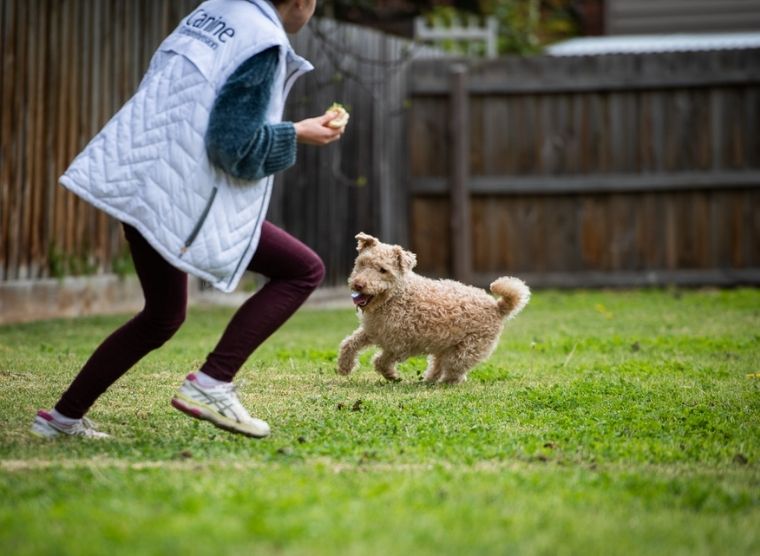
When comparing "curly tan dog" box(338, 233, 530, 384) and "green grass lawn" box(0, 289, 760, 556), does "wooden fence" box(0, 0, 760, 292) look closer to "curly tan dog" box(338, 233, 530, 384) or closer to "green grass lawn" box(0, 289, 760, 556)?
"green grass lawn" box(0, 289, 760, 556)

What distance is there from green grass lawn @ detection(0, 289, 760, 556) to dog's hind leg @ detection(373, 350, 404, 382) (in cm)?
7

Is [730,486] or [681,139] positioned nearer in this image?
[730,486]

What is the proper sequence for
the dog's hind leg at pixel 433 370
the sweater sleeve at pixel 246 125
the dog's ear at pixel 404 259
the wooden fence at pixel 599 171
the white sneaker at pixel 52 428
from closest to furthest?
1. the sweater sleeve at pixel 246 125
2. the white sneaker at pixel 52 428
3. the dog's ear at pixel 404 259
4. the dog's hind leg at pixel 433 370
5. the wooden fence at pixel 599 171

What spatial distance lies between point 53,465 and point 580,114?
10540mm

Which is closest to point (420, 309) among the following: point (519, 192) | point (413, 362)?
point (413, 362)

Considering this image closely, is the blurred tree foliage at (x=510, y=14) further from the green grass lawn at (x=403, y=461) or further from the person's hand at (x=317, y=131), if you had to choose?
the person's hand at (x=317, y=131)

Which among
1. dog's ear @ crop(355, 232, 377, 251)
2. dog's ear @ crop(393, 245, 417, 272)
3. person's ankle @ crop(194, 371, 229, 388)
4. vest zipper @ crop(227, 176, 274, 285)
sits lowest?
person's ankle @ crop(194, 371, 229, 388)

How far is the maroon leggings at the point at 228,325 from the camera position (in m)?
4.80

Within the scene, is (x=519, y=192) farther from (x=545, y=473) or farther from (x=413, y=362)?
(x=545, y=473)

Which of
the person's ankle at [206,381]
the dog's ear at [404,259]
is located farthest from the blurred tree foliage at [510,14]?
the person's ankle at [206,381]

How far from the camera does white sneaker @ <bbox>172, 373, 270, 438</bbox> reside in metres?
4.75

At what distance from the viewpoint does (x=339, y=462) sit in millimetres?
4449

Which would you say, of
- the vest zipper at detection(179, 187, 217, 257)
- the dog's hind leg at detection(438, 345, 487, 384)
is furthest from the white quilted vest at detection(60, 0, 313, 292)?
the dog's hind leg at detection(438, 345, 487, 384)

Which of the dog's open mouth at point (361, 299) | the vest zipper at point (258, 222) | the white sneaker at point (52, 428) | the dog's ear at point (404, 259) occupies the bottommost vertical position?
the white sneaker at point (52, 428)
